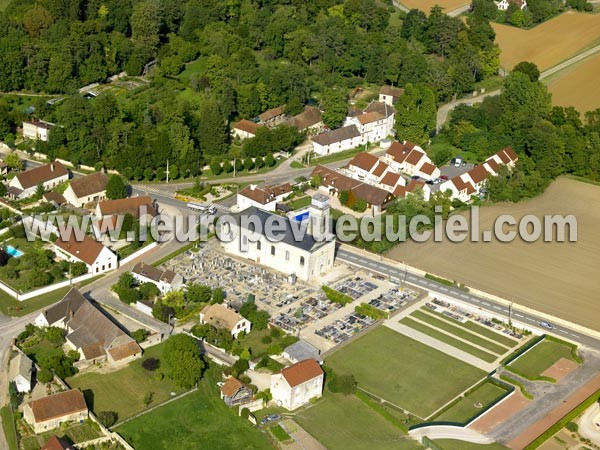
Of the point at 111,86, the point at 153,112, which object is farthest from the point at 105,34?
the point at 153,112

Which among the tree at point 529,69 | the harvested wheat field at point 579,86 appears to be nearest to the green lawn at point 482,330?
the harvested wheat field at point 579,86

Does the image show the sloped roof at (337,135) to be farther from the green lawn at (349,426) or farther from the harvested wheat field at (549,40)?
the green lawn at (349,426)

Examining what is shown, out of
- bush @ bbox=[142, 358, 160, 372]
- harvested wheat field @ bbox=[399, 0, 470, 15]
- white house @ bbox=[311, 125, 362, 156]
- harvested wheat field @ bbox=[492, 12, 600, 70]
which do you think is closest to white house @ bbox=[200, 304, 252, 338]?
bush @ bbox=[142, 358, 160, 372]

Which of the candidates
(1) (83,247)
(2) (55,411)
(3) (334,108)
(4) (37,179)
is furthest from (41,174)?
(2) (55,411)

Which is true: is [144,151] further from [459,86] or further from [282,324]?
[459,86]

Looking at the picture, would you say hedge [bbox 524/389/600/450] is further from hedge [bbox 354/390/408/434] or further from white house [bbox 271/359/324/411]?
white house [bbox 271/359/324/411]
